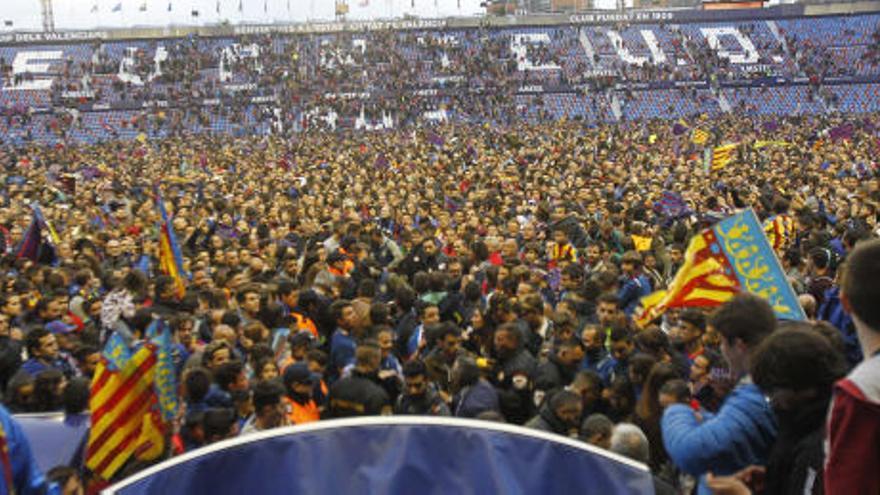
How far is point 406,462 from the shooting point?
1.76 metres

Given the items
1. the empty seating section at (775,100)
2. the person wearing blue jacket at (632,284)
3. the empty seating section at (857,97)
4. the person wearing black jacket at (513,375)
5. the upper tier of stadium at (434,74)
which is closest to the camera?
the person wearing black jacket at (513,375)

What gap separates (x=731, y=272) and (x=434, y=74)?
47.0 meters

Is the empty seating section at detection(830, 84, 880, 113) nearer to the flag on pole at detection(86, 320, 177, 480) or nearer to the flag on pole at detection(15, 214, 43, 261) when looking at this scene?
the flag on pole at detection(15, 214, 43, 261)

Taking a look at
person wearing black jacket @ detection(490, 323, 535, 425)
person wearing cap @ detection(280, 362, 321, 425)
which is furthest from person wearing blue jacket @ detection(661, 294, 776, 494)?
person wearing cap @ detection(280, 362, 321, 425)

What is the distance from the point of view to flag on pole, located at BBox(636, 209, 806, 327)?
498 centimetres

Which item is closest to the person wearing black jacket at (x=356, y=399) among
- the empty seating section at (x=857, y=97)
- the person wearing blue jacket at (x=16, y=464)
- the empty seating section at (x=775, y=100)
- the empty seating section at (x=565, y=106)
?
the person wearing blue jacket at (x=16, y=464)

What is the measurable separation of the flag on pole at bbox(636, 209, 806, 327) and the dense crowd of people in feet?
0.54

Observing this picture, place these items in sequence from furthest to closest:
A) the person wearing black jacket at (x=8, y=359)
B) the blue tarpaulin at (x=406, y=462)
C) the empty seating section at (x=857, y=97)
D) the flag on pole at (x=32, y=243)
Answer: the empty seating section at (x=857, y=97) → the flag on pole at (x=32, y=243) → the person wearing black jacket at (x=8, y=359) → the blue tarpaulin at (x=406, y=462)

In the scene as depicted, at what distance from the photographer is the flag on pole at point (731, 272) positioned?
4.98 metres

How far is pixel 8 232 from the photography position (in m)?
13.3

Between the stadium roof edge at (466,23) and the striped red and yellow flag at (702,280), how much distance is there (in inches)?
2047

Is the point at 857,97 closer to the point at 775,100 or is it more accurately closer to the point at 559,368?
the point at 775,100

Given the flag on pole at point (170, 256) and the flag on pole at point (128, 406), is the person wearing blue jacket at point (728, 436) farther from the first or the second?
the flag on pole at point (170, 256)

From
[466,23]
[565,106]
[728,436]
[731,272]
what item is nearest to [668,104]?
[565,106]
